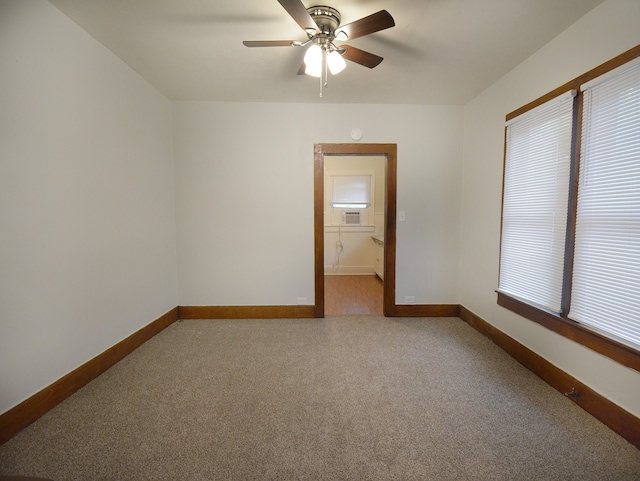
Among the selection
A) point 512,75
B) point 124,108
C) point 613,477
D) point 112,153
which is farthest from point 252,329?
point 512,75

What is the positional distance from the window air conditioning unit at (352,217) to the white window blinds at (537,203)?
11.0ft

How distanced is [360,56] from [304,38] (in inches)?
19.5

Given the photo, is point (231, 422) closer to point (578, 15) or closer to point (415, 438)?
point (415, 438)

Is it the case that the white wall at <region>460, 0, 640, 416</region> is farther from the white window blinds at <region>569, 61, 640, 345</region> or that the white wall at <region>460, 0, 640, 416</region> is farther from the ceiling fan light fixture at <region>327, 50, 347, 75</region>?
the ceiling fan light fixture at <region>327, 50, 347, 75</region>

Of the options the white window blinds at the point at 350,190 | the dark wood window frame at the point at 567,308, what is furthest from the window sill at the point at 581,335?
the white window blinds at the point at 350,190

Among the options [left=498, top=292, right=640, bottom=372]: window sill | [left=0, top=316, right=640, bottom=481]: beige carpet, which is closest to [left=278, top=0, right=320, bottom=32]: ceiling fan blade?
[left=0, top=316, right=640, bottom=481]: beige carpet

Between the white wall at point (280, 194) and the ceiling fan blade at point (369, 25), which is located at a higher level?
the ceiling fan blade at point (369, 25)

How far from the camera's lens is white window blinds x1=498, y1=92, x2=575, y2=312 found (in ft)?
5.95

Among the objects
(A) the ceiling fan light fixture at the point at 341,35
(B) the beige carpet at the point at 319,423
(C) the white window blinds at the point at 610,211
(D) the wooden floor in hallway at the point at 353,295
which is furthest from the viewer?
(D) the wooden floor in hallway at the point at 353,295

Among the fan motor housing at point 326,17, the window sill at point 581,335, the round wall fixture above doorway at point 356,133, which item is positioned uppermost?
the fan motor housing at point 326,17

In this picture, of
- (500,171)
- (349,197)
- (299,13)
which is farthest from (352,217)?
(299,13)

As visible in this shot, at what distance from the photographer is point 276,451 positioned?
132 centimetres

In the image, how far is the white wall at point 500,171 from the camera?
4.83 ft

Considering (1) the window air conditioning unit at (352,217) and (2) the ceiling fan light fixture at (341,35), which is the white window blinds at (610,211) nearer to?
(2) the ceiling fan light fixture at (341,35)
